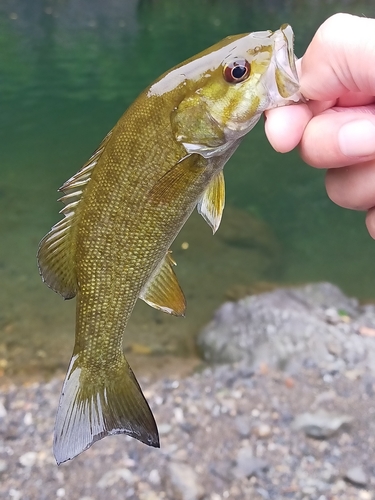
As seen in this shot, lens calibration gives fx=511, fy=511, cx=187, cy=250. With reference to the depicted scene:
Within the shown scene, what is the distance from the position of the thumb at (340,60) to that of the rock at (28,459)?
140 inches

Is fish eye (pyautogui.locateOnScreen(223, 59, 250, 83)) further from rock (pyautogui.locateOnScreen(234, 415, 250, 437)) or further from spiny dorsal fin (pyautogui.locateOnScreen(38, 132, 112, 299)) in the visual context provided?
rock (pyautogui.locateOnScreen(234, 415, 250, 437))

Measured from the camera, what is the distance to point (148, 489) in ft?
12.5

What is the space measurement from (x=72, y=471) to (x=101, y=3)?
28.5 m

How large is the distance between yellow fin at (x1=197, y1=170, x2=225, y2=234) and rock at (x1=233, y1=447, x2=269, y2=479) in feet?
8.61

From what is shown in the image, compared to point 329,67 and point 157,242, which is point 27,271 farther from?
point 329,67

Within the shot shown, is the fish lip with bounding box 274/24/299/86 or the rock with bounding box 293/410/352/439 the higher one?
the fish lip with bounding box 274/24/299/86

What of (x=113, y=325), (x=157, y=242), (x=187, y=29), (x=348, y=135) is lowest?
(x=187, y=29)

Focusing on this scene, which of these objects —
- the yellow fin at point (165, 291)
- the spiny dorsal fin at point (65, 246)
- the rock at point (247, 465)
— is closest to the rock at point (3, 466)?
the rock at point (247, 465)

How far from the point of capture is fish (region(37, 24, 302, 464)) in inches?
71.7

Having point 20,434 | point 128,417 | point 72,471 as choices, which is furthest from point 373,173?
point 20,434

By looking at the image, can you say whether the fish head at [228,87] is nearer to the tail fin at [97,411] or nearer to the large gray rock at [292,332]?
the tail fin at [97,411]

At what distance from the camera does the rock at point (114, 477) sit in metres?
3.86

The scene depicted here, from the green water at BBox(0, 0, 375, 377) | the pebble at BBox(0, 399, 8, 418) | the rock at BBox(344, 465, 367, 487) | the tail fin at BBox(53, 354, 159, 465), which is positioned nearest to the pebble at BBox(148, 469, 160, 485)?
the rock at BBox(344, 465, 367, 487)

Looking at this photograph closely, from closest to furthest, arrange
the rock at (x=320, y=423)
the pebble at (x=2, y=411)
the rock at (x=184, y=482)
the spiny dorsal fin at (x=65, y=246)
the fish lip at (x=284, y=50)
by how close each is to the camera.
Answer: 1. the fish lip at (x=284, y=50)
2. the spiny dorsal fin at (x=65, y=246)
3. the rock at (x=184, y=482)
4. the rock at (x=320, y=423)
5. the pebble at (x=2, y=411)
